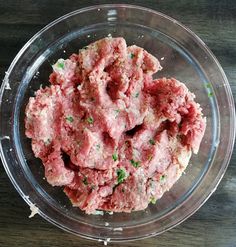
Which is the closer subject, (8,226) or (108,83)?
(108,83)

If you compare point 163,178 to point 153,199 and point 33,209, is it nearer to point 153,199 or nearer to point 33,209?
point 153,199

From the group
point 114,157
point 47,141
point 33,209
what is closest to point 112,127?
point 114,157

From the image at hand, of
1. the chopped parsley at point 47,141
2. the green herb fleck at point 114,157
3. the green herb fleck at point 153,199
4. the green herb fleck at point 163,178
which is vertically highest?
the chopped parsley at point 47,141

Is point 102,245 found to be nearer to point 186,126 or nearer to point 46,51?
point 186,126

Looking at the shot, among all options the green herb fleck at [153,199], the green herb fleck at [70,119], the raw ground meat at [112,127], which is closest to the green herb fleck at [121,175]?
the raw ground meat at [112,127]

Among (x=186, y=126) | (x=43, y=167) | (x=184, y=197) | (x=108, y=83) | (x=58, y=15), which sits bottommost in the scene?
(x=184, y=197)

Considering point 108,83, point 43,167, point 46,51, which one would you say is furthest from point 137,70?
point 43,167

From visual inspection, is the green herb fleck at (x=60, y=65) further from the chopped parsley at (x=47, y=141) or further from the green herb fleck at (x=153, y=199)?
the green herb fleck at (x=153, y=199)
